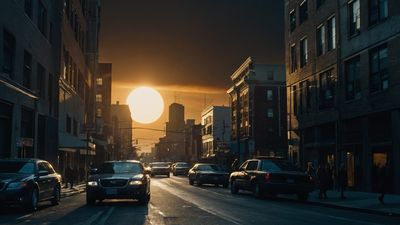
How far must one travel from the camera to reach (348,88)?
33.2m

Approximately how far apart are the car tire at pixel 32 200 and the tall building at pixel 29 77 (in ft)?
33.3

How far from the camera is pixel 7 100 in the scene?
27.7 metres

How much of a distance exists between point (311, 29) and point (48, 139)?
1920 cm

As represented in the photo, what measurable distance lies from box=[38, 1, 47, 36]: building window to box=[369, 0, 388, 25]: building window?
20.3 m

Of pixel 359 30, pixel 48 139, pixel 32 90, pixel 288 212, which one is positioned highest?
pixel 359 30

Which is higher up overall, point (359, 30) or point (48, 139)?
point (359, 30)

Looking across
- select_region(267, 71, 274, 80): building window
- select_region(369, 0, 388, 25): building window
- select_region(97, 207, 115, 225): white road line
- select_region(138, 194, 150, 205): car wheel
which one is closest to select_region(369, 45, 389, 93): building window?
Result: select_region(369, 0, 388, 25): building window

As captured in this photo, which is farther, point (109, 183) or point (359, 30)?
point (359, 30)

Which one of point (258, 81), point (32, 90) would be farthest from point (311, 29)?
point (258, 81)

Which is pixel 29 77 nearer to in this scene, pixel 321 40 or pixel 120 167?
pixel 120 167

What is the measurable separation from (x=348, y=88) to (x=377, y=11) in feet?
17.7

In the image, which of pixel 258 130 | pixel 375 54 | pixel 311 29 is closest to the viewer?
pixel 375 54

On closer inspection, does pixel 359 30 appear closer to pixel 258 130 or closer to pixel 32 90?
pixel 32 90

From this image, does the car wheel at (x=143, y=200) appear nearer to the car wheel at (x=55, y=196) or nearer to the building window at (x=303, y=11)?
the car wheel at (x=55, y=196)
